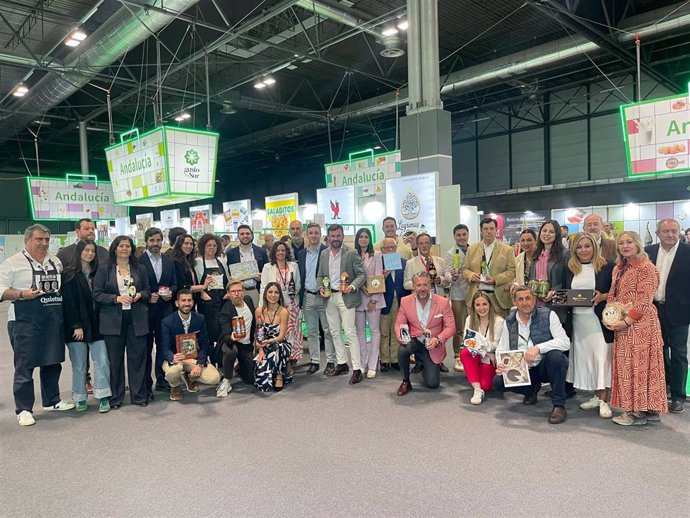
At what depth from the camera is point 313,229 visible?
541 cm

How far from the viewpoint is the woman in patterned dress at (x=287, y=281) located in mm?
5367

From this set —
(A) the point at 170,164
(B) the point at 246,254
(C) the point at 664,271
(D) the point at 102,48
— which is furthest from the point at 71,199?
(C) the point at 664,271

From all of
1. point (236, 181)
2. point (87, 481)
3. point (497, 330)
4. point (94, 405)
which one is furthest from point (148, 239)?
point (236, 181)

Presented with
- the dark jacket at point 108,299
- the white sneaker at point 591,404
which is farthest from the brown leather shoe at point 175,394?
the white sneaker at point 591,404

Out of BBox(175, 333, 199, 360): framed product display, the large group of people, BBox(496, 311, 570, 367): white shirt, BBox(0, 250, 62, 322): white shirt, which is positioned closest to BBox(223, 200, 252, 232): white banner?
the large group of people

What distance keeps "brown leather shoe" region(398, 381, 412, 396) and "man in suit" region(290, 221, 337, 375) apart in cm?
96

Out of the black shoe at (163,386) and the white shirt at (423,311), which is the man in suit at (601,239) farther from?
the black shoe at (163,386)

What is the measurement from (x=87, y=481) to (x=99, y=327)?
5.41 feet

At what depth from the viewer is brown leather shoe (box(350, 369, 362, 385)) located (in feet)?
16.4

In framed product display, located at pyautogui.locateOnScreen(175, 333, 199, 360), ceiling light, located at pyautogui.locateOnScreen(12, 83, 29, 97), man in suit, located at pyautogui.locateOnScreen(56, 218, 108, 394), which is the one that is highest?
ceiling light, located at pyautogui.locateOnScreen(12, 83, 29, 97)

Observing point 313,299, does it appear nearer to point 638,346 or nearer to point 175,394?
point 175,394

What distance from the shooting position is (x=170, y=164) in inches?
296

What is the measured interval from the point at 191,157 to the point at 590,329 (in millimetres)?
6053

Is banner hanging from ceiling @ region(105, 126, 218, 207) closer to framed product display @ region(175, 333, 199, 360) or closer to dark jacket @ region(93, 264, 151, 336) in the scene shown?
dark jacket @ region(93, 264, 151, 336)
